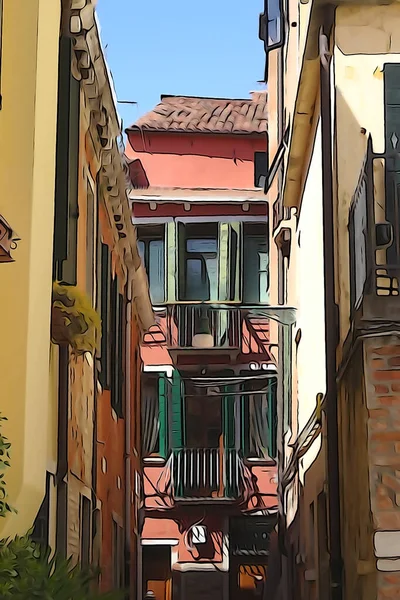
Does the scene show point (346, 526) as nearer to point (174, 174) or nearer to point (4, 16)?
point (4, 16)

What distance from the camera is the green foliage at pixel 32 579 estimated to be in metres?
4.97

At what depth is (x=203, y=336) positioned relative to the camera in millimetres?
22938

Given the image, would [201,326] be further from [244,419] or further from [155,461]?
[155,461]

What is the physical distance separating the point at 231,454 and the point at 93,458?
11405 mm

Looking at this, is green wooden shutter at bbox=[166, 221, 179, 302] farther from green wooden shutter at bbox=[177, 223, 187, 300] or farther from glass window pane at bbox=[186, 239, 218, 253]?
glass window pane at bbox=[186, 239, 218, 253]

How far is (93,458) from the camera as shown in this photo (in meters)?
11.2

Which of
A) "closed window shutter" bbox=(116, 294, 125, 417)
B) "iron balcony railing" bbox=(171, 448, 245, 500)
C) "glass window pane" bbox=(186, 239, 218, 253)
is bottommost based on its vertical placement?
"iron balcony railing" bbox=(171, 448, 245, 500)

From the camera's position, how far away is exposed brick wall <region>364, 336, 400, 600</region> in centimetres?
772

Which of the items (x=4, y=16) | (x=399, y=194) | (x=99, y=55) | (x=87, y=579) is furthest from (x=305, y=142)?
(x=87, y=579)

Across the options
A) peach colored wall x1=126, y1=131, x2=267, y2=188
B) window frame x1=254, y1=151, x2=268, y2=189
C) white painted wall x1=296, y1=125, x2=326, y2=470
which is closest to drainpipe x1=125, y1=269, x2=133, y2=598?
white painted wall x1=296, y1=125, x2=326, y2=470

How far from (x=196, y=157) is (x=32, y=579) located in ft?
65.8

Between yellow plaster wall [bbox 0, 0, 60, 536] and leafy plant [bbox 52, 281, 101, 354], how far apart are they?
656mm

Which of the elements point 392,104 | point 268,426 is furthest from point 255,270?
point 392,104

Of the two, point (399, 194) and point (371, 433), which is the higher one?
point (399, 194)
